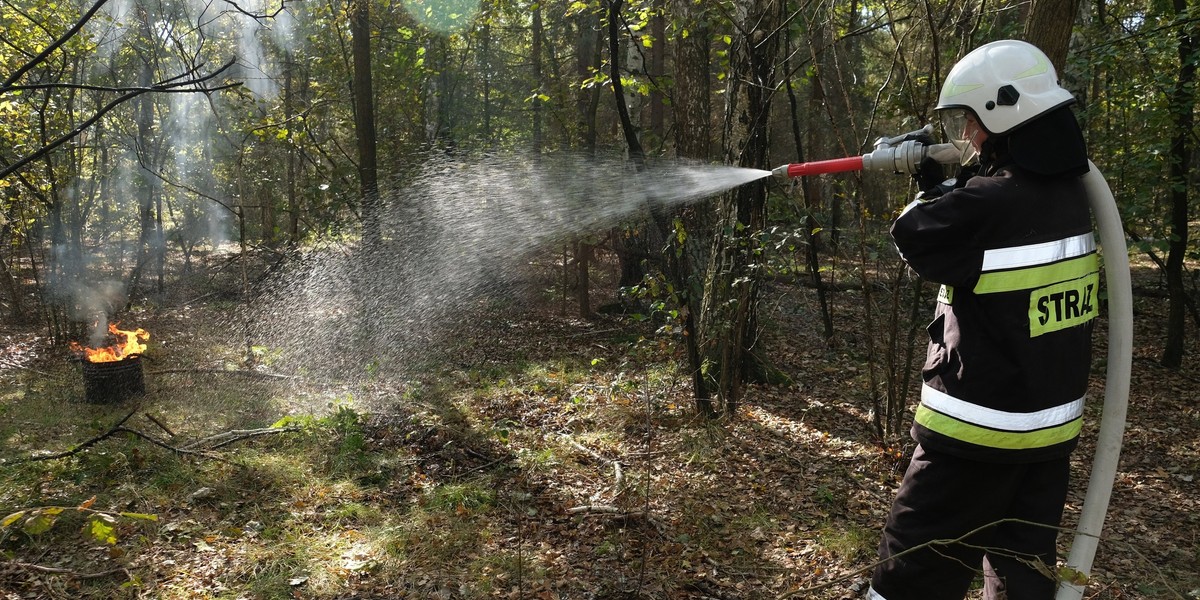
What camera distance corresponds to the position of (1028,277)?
2447mm

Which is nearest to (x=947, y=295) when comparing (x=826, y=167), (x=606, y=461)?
(x=826, y=167)

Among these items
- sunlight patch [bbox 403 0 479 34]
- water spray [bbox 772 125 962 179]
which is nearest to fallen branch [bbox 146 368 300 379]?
water spray [bbox 772 125 962 179]

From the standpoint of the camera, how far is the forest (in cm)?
409

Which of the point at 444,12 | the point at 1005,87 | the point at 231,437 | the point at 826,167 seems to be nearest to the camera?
the point at 1005,87

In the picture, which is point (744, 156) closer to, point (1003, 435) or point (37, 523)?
point (1003, 435)

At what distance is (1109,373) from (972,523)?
0.86 meters

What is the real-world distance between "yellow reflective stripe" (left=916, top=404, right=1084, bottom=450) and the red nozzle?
1156mm

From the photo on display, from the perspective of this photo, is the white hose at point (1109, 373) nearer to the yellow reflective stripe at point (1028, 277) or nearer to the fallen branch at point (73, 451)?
the yellow reflective stripe at point (1028, 277)

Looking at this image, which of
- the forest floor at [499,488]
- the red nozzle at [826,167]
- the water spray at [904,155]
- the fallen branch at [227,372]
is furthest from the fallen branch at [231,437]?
the water spray at [904,155]

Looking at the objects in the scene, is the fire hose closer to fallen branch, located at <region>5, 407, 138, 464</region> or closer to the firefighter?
the firefighter

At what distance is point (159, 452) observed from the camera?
18.1ft

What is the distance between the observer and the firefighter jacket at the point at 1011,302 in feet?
8.05

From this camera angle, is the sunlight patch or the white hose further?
the sunlight patch

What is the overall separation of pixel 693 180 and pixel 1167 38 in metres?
4.47
